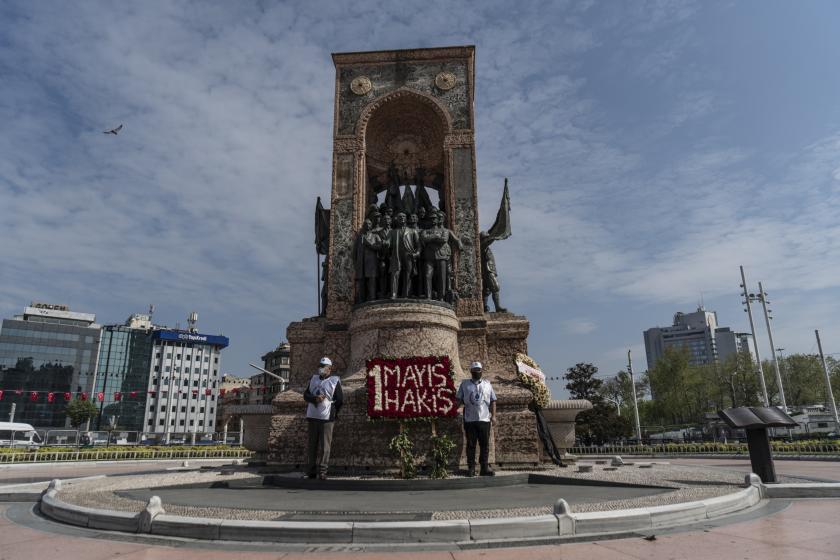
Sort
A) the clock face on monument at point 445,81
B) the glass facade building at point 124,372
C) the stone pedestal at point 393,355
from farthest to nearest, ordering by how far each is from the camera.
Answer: the glass facade building at point 124,372 < the clock face on monument at point 445,81 < the stone pedestal at point 393,355

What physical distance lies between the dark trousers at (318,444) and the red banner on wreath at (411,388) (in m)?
1.27

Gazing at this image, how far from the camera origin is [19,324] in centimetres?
8494

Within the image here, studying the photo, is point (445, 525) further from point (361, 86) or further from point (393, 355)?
point (361, 86)

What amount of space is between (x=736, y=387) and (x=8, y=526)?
66.2 metres

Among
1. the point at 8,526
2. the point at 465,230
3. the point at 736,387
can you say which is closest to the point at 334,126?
the point at 465,230

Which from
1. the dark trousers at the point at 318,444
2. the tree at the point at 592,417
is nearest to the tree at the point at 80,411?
the tree at the point at 592,417

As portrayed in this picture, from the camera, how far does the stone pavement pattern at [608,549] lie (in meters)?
4.14

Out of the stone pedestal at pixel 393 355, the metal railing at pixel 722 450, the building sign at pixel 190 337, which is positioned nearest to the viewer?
the stone pedestal at pixel 393 355

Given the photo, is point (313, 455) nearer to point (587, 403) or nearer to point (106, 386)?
point (587, 403)

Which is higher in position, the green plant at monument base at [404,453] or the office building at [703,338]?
the office building at [703,338]

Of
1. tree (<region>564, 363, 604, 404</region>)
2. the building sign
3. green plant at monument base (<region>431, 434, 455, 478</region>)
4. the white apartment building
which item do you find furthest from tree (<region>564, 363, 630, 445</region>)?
the building sign

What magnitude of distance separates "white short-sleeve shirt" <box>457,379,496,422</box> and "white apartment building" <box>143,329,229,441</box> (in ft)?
287

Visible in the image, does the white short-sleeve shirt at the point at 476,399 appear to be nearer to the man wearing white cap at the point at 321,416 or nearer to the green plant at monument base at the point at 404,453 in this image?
the green plant at monument base at the point at 404,453

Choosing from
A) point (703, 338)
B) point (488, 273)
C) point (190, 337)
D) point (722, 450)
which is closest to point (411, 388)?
point (488, 273)
